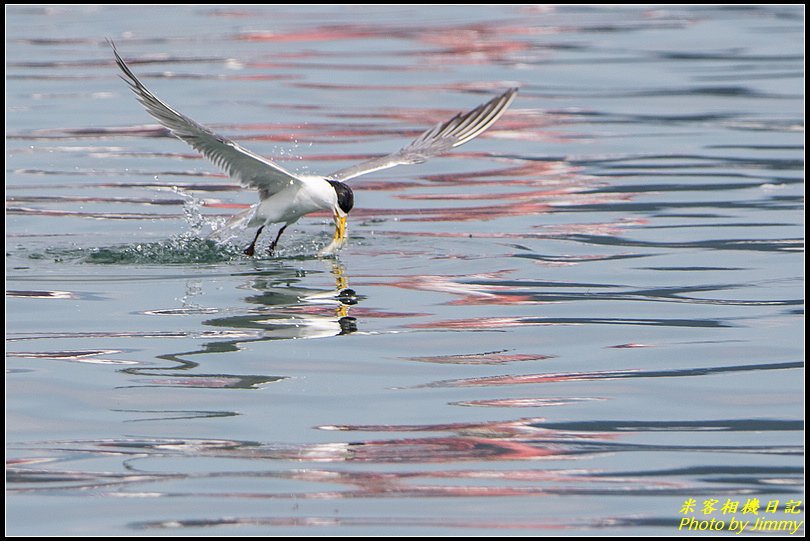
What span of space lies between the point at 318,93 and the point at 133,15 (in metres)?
12.8

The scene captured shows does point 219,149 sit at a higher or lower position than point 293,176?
higher

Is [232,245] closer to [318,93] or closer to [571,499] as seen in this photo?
[571,499]

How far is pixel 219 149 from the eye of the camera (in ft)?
37.2

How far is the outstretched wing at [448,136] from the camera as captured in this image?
12383mm

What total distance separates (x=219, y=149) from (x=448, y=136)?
2474 mm

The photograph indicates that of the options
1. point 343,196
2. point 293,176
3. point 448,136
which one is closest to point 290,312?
point 343,196

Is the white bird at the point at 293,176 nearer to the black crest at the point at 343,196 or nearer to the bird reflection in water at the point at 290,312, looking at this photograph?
the black crest at the point at 343,196

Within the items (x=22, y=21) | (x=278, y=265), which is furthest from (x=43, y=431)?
(x=22, y=21)

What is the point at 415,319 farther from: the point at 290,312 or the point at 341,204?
the point at 341,204

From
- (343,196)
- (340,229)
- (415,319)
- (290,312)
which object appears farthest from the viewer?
(340,229)

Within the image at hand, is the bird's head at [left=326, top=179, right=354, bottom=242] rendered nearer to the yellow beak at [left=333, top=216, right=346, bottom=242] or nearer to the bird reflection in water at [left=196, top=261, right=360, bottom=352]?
the yellow beak at [left=333, top=216, right=346, bottom=242]

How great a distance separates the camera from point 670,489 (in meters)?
6.42

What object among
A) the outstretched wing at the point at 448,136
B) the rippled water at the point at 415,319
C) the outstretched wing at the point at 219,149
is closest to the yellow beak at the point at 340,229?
the rippled water at the point at 415,319

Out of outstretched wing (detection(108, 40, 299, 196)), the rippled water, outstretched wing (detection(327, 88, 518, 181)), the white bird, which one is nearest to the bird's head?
the white bird
